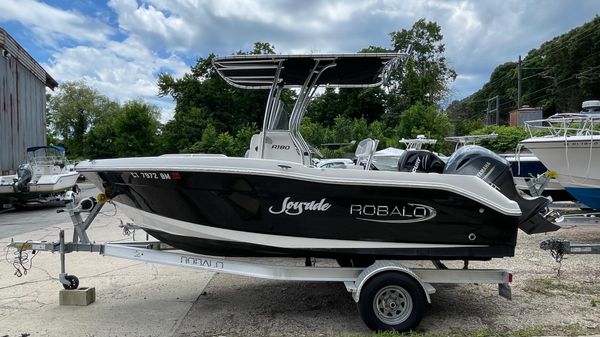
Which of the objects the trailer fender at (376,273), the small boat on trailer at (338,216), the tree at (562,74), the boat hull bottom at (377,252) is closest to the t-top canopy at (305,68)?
the small boat on trailer at (338,216)

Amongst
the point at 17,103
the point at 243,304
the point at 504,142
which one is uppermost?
the point at 17,103

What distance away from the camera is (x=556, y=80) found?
48.2 metres

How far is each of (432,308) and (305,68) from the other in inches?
114

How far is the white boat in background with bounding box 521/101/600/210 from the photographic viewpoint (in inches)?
294

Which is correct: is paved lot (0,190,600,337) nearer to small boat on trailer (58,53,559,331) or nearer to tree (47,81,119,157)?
small boat on trailer (58,53,559,331)

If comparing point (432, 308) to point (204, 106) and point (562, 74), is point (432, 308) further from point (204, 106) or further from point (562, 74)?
point (562, 74)

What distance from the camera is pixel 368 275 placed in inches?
157

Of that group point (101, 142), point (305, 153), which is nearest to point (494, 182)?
point (305, 153)

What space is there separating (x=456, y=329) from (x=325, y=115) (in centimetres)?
3045

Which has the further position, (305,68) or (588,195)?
(588,195)

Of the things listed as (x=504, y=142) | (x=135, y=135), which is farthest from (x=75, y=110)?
(x=504, y=142)

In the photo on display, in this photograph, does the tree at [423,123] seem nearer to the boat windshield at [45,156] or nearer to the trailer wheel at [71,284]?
the boat windshield at [45,156]

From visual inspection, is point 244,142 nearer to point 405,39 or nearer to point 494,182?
point 405,39

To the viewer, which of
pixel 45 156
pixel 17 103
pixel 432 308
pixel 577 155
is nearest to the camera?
pixel 432 308
